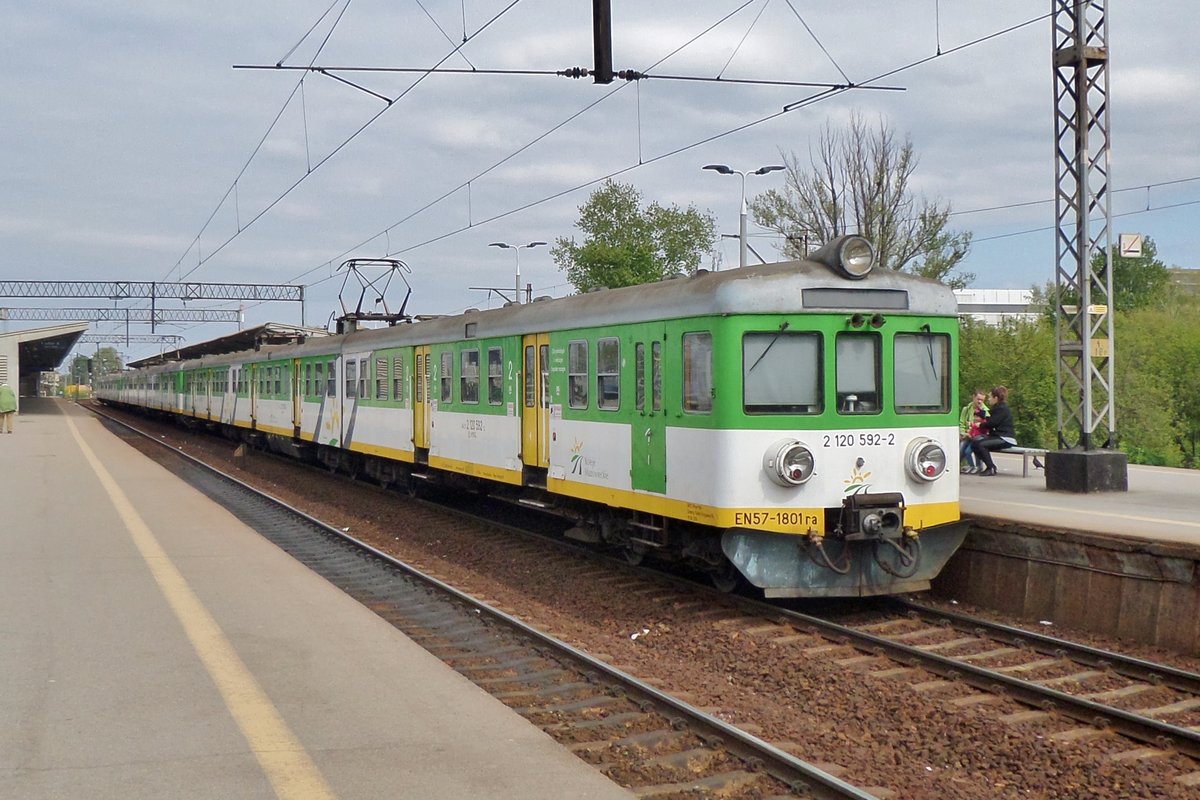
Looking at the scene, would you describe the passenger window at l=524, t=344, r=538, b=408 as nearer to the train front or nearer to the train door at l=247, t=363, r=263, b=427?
the train front

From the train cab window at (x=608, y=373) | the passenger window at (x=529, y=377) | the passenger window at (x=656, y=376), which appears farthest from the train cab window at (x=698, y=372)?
the passenger window at (x=529, y=377)

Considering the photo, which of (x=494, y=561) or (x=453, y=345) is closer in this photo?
(x=494, y=561)

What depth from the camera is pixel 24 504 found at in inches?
653

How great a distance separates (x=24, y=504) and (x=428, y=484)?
19.3 ft

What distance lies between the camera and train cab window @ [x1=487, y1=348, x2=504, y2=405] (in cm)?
1413

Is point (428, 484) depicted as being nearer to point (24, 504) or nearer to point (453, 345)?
point (453, 345)

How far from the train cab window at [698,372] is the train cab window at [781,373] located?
11.9 inches

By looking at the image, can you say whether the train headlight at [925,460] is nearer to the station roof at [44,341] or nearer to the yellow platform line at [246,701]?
the yellow platform line at [246,701]

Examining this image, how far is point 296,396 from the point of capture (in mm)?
25297

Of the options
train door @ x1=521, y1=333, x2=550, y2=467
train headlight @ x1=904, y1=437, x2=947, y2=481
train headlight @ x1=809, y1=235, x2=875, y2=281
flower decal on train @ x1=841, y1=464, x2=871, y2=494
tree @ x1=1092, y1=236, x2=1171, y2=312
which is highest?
tree @ x1=1092, y1=236, x2=1171, y2=312

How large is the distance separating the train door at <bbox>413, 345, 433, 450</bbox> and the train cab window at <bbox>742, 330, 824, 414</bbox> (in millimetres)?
8274

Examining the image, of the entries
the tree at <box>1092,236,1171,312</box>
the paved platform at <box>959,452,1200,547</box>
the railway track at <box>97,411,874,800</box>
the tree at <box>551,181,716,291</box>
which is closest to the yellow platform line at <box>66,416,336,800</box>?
Answer: the railway track at <box>97,411,874,800</box>

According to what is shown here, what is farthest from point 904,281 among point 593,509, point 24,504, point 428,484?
point 24,504

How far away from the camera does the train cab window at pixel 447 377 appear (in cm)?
1598
